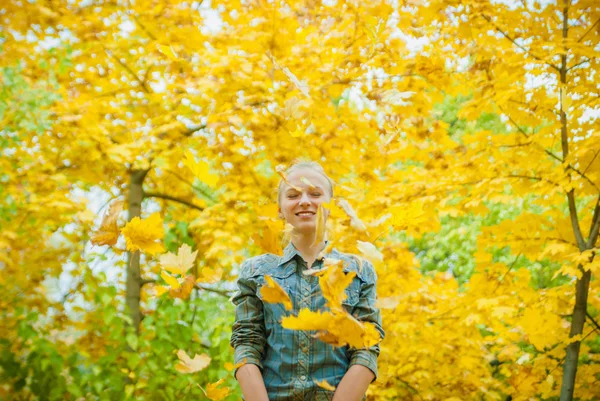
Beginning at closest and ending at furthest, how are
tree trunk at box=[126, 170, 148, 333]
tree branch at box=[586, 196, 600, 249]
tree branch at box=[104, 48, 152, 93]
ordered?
1. tree branch at box=[586, 196, 600, 249]
2. tree branch at box=[104, 48, 152, 93]
3. tree trunk at box=[126, 170, 148, 333]

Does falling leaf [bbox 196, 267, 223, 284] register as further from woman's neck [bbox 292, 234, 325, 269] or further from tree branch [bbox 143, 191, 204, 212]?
tree branch [bbox 143, 191, 204, 212]

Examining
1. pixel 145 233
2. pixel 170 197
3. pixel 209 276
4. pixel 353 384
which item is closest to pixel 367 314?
pixel 353 384

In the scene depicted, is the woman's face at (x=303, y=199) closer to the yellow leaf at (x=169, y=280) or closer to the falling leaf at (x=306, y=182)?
the falling leaf at (x=306, y=182)

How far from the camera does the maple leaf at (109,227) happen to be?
140 centimetres

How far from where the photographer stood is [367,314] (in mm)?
1358

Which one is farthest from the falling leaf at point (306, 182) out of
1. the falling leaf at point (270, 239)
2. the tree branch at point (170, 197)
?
the tree branch at point (170, 197)

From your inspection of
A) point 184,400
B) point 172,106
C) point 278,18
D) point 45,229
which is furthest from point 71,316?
point 278,18

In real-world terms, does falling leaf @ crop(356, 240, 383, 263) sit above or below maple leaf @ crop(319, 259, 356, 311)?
above

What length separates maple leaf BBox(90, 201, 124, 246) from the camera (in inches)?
55.1

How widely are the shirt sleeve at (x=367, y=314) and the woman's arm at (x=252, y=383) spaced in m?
0.22

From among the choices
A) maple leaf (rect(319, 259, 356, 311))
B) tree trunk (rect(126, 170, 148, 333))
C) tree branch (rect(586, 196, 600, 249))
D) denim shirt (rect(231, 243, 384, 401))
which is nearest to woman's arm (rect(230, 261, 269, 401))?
denim shirt (rect(231, 243, 384, 401))

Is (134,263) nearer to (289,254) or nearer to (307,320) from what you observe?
(289,254)

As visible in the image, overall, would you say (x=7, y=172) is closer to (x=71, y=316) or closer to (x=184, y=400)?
(x=71, y=316)

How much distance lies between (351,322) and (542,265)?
20.5 ft
